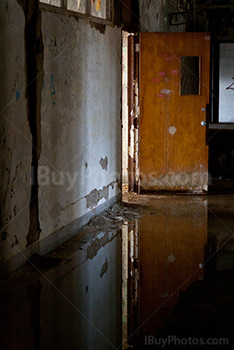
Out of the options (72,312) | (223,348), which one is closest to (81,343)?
(72,312)

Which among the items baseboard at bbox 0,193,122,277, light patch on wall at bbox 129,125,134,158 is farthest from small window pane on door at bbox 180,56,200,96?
baseboard at bbox 0,193,122,277

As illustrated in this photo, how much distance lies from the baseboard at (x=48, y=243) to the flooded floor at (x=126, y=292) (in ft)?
0.15

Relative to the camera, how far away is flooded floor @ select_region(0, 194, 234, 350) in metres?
1.85

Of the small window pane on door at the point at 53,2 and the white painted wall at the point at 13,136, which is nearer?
the white painted wall at the point at 13,136

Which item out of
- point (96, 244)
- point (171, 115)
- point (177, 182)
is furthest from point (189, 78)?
point (96, 244)

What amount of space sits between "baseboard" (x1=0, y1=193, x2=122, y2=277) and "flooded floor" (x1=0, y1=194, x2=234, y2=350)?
0.05 metres

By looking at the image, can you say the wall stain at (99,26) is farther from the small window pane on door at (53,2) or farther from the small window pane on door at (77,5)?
the small window pane on door at (53,2)

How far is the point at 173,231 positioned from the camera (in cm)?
→ 380

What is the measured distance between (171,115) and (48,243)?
3.30 m

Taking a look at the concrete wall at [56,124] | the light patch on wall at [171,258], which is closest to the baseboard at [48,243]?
the concrete wall at [56,124]

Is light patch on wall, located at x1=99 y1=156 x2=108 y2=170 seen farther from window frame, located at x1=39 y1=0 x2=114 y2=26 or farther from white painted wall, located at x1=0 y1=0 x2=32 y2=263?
white painted wall, located at x1=0 y1=0 x2=32 y2=263

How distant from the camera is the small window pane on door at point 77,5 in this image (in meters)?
3.61

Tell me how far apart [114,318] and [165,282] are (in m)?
0.54

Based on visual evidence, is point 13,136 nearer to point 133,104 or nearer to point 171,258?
point 171,258
